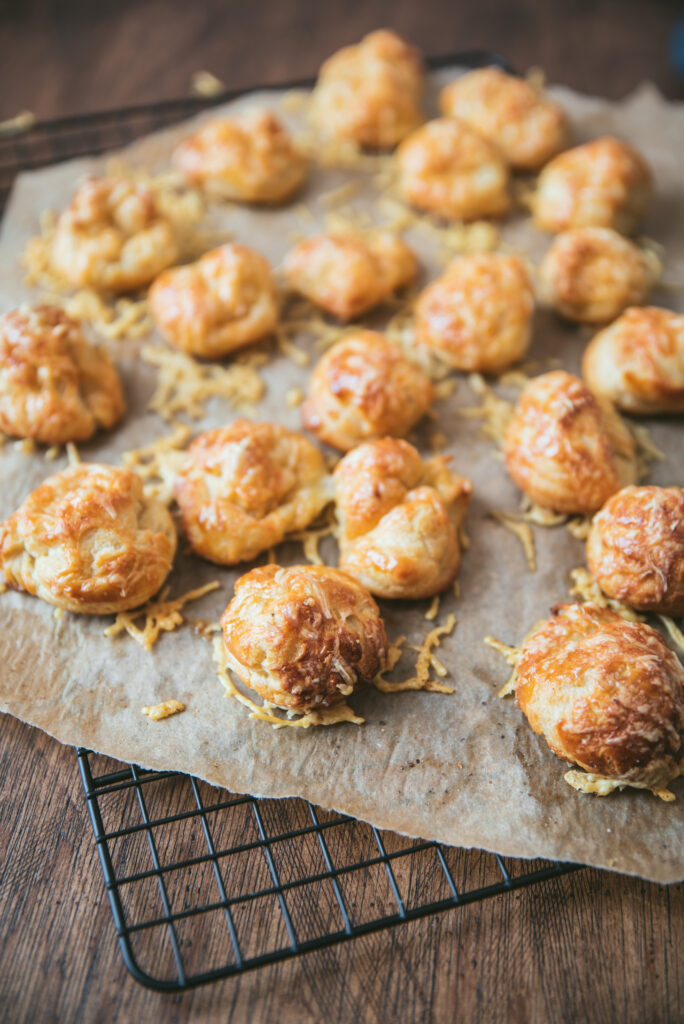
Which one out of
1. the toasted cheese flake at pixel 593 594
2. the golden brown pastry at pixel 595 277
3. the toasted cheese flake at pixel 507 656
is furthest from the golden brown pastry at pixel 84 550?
the golden brown pastry at pixel 595 277

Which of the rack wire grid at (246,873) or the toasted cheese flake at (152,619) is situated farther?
the toasted cheese flake at (152,619)

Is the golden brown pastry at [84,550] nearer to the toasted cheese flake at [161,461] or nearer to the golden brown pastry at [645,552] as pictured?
the toasted cheese flake at [161,461]

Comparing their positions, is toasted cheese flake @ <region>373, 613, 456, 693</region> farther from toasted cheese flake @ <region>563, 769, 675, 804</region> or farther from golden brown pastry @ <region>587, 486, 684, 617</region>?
golden brown pastry @ <region>587, 486, 684, 617</region>

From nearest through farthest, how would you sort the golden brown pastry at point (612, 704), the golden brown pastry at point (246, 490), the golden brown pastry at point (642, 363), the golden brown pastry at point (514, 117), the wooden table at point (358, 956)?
1. the wooden table at point (358, 956)
2. the golden brown pastry at point (612, 704)
3. the golden brown pastry at point (246, 490)
4. the golden brown pastry at point (642, 363)
5. the golden brown pastry at point (514, 117)

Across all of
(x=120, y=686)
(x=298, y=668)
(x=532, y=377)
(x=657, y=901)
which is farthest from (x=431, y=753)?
(x=532, y=377)

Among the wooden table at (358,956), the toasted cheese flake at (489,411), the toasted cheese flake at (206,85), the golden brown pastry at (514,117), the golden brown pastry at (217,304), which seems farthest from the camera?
Result: the toasted cheese flake at (206,85)

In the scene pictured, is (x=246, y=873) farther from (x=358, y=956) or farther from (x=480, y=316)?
(x=480, y=316)

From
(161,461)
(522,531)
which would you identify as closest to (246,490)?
(161,461)
